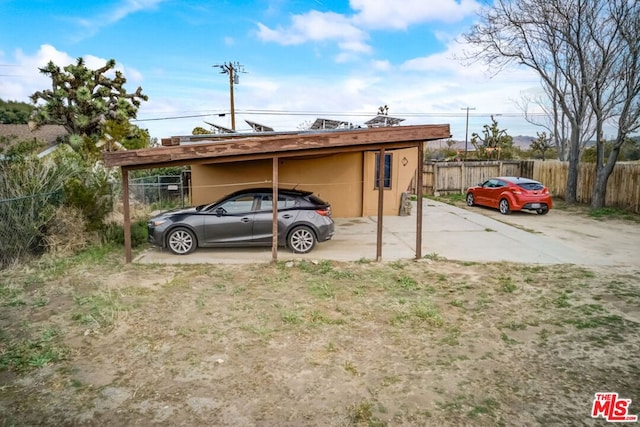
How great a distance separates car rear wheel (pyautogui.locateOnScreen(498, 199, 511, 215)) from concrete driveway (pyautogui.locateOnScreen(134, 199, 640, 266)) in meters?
1.92

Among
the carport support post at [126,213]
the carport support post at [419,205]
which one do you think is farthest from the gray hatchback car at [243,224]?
the carport support post at [419,205]

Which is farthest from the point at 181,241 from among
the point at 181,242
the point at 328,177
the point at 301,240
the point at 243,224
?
the point at 328,177

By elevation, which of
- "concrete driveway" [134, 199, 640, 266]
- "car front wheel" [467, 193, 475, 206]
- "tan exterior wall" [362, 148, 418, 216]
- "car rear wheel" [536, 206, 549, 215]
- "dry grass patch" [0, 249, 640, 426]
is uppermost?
"tan exterior wall" [362, 148, 418, 216]

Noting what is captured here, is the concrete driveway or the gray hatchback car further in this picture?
the gray hatchback car

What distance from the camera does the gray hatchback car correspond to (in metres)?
8.88

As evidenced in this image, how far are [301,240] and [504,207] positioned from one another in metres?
9.51

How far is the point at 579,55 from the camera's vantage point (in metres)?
15.8

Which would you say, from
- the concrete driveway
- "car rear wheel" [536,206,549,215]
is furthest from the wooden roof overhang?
"car rear wheel" [536,206,549,215]

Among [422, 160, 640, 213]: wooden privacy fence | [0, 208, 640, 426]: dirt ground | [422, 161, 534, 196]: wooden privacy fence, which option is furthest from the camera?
[422, 161, 534, 196]: wooden privacy fence

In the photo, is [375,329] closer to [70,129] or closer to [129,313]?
[129,313]

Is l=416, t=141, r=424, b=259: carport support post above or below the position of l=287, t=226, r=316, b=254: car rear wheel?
above

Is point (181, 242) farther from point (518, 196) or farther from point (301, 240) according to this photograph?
point (518, 196)

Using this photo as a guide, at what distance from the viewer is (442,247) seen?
9.59 meters

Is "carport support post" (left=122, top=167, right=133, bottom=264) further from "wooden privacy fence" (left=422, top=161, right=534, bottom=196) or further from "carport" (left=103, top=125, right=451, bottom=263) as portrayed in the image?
"wooden privacy fence" (left=422, top=161, right=534, bottom=196)
